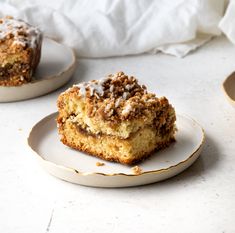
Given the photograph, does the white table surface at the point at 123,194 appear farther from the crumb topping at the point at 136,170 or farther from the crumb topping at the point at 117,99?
the crumb topping at the point at 117,99

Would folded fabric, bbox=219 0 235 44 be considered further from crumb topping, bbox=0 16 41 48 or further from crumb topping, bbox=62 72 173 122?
crumb topping, bbox=62 72 173 122

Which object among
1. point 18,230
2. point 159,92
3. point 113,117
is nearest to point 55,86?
point 159,92

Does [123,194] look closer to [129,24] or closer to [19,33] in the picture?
[19,33]

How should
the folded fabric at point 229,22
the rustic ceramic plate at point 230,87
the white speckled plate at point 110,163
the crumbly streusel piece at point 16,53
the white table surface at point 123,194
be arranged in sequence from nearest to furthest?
the white table surface at point 123,194, the white speckled plate at point 110,163, the rustic ceramic plate at point 230,87, the crumbly streusel piece at point 16,53, the folded fabric at point 229,22

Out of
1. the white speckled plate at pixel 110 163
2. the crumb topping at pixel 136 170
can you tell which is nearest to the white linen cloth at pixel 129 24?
the white speckled plate at pixel 110 163

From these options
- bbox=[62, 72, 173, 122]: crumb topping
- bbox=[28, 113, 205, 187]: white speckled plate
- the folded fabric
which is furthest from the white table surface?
the folded fabric
